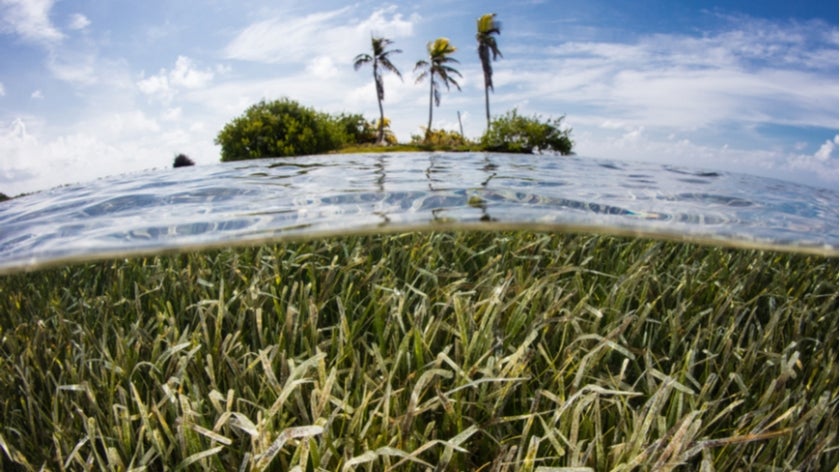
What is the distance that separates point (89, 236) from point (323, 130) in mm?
25221

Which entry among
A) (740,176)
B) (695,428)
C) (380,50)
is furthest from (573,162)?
(380,50)

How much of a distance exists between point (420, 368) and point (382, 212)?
2.74m

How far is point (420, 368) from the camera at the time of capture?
277 cm

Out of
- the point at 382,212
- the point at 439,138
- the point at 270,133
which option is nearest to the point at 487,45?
the point at 439,138

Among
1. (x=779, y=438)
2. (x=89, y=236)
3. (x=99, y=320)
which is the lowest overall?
(x=779, y=438)

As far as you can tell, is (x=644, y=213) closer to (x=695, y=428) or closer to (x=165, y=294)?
(x=695, y=428)

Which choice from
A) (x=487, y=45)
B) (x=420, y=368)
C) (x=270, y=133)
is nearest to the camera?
(x=420, y=368)

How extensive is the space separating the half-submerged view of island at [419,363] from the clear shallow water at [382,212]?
0.72 ft

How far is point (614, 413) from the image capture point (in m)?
2.79

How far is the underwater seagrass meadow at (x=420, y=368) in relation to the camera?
2.38 meters

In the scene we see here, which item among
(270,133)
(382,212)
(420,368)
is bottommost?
(420,368)

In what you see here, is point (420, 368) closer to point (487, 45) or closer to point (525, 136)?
point (525, 136)

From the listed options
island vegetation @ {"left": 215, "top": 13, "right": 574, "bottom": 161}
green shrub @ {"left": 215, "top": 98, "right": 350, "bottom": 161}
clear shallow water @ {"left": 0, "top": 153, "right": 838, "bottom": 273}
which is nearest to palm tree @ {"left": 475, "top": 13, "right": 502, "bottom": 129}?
island vegetation @ {"left": 215, "top": 13, "right": 574, "bottom": 161}

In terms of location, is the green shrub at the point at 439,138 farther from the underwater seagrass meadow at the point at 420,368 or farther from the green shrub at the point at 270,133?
the underwater seagrass meadow at the point at 420,368
